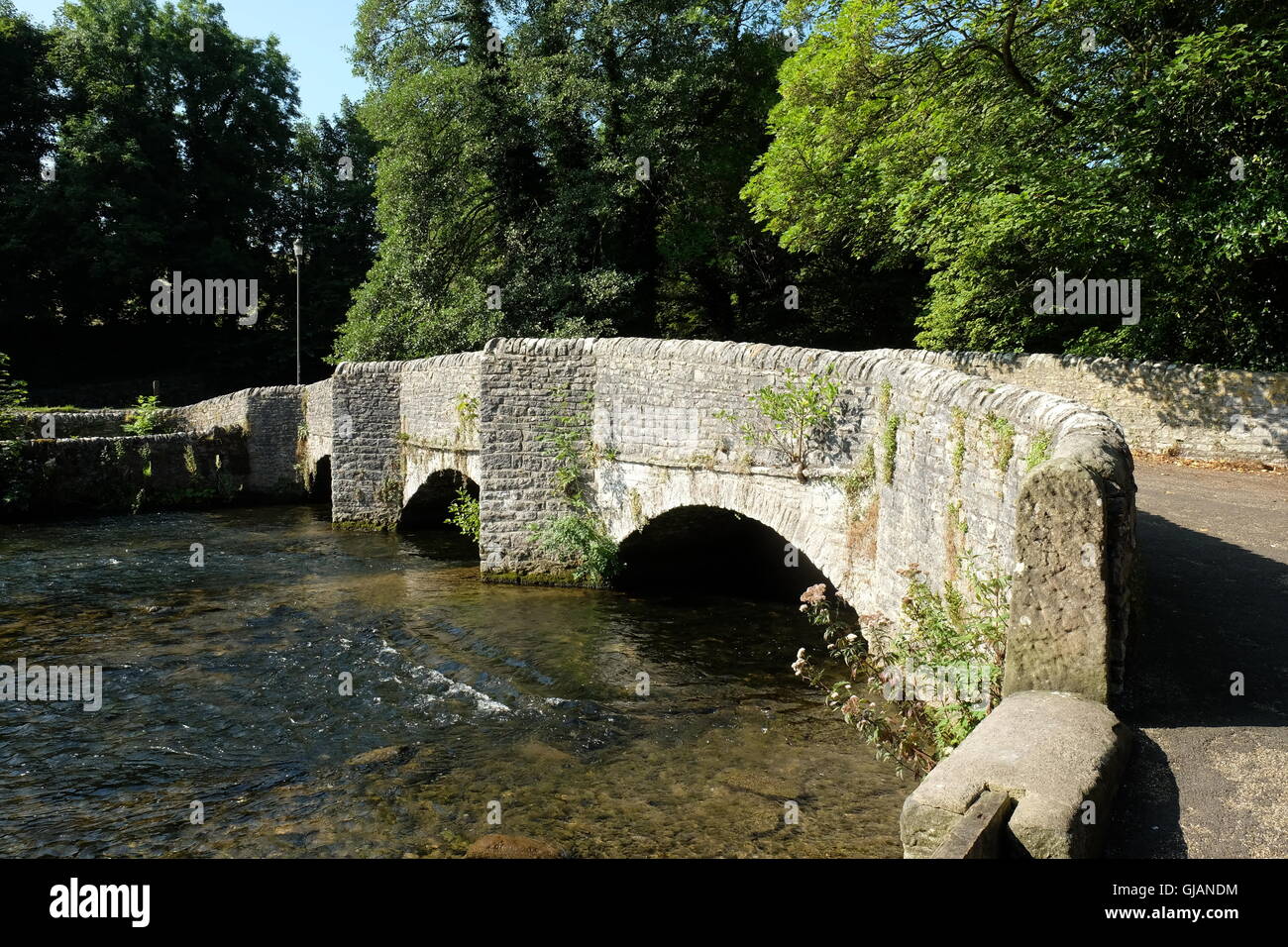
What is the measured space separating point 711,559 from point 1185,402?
6339 mm

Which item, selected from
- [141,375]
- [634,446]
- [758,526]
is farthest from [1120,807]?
[141,375]

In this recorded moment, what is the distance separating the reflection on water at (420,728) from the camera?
17.6 feet

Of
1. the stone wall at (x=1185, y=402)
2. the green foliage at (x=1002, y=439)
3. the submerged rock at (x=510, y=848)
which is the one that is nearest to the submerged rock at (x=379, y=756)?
the submerged rock at (x=510, y=848)

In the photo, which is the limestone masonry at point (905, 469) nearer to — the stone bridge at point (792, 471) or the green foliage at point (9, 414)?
the stone bridge at point (792, 471)

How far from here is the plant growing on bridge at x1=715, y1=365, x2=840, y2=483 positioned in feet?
26.1

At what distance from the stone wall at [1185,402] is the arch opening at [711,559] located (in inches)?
122

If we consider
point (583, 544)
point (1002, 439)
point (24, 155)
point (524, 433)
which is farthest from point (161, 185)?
point (1002, 439)

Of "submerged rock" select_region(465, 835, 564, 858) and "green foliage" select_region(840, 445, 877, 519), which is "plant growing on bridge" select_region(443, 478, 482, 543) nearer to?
"green foliage" select_region(840, 445, 877, 519)

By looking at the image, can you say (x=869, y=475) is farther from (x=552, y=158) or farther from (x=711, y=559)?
(x=552, y=158)

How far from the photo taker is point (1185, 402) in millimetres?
11078

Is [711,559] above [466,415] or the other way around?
the other way around

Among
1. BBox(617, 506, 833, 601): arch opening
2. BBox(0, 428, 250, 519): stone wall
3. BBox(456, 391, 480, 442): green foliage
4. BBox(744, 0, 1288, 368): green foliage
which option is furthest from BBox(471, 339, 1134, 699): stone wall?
BBox(0, 428, 250, 519): stone wall

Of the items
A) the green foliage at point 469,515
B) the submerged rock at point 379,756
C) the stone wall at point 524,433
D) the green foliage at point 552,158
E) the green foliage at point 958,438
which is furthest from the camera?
the green foliage at point 552,158

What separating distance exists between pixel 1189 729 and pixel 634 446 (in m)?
7.24
